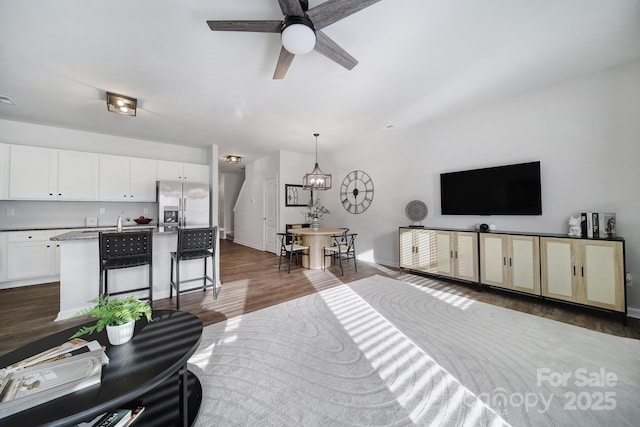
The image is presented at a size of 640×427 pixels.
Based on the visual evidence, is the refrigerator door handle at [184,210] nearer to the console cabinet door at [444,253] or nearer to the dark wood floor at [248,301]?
the dark wood floor at [248,301]

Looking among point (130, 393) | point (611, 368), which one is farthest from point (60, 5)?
point (611, 368)

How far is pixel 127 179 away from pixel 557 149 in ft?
23.3

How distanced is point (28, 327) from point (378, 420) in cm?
365

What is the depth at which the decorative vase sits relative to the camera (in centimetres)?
128

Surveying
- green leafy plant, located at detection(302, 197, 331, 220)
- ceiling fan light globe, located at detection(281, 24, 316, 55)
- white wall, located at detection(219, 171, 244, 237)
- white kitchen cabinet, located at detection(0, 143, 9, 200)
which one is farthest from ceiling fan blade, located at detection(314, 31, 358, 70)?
white wall, located at detection(219, 171, 244, 237)

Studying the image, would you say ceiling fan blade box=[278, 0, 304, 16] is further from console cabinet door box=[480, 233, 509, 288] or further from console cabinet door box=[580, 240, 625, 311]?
console cabinet door box=[580, 240, 625, 311]

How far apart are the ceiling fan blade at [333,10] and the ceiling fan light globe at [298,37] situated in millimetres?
94

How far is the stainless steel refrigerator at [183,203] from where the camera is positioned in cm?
450

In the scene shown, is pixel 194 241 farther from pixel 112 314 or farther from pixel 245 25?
pixel 245 25

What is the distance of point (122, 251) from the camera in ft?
8.64

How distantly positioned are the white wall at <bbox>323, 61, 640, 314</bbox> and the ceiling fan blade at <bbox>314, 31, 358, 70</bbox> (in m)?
2.79

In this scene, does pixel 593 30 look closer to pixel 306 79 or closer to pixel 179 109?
pixel 306 79

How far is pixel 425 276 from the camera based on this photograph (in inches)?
165

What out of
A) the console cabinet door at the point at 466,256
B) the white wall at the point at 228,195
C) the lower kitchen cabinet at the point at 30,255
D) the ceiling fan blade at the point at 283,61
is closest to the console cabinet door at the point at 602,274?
the console cabinet door at the point at 466,256
